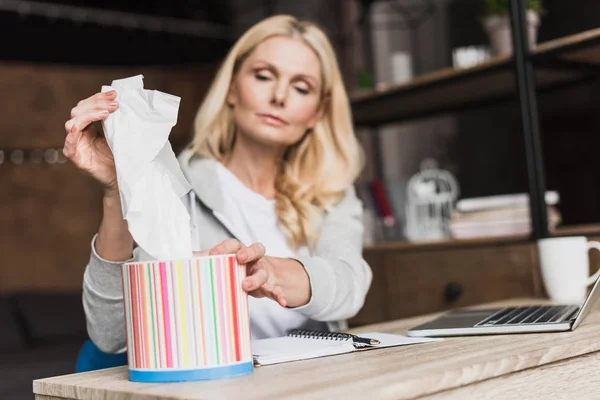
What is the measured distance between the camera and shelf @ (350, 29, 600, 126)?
178 centimetres

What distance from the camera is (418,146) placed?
9.52 feet

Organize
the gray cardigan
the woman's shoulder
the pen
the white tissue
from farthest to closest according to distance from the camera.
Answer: the woman's shoulder < the gray cardigan < the pen < the white tissue

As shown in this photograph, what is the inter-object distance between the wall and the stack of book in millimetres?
2996

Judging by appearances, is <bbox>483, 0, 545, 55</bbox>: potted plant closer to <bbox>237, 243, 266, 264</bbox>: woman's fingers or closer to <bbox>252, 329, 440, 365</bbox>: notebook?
<bbox>252, 329, 440, 365</bbox>: notebook

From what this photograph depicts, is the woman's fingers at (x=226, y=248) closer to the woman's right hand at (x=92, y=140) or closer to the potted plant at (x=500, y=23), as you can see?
the woman's right hand at (x=92, y=140)

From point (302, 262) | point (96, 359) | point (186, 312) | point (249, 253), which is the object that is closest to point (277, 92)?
point (302, 262)

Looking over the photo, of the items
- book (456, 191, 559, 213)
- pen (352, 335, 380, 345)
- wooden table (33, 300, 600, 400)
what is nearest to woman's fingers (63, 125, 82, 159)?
wooden table (33, 300, 600, 400)

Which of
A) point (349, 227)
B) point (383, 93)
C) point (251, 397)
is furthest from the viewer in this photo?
point (383, 93)

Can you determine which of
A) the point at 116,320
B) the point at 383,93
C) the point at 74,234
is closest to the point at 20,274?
the point at 74,234

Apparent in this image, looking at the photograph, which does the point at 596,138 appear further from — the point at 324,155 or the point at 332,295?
the point at 332,295

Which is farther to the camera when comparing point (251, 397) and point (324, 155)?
point (324, 155)

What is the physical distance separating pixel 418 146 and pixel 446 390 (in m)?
2.21

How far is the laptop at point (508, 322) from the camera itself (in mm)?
1013

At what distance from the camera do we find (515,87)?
1.95m
